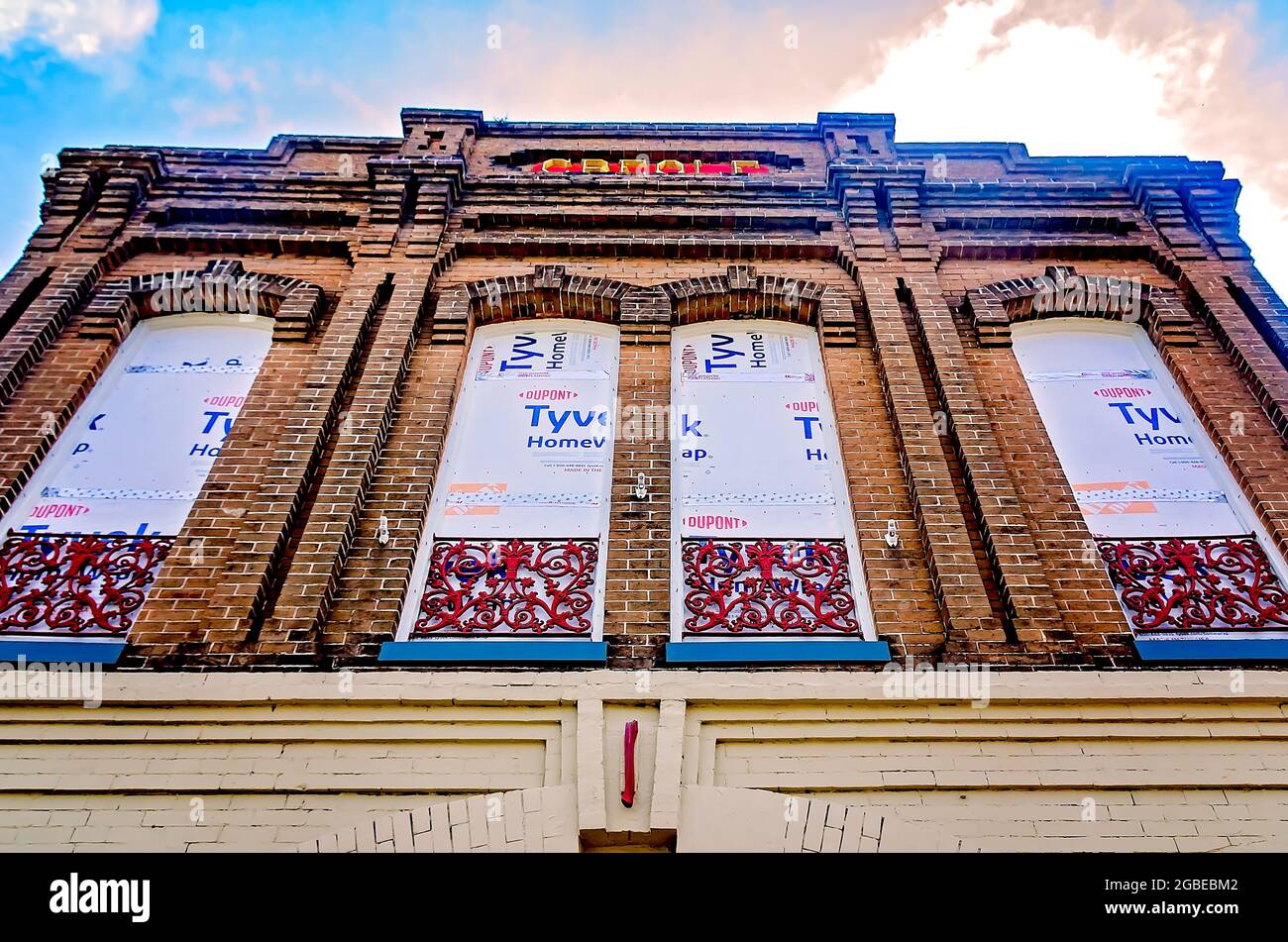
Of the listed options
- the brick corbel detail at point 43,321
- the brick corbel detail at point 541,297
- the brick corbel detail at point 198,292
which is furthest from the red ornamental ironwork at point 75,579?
the brick corbel detail at point 541,297

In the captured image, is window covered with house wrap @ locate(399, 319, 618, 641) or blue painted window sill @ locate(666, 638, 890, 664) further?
window covered with house wrap @ locate(399, 319, 618, 641)

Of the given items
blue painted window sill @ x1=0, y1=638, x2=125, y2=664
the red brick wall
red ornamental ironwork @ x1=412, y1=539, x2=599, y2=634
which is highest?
the red brick wall

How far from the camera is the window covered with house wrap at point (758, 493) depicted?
545cm

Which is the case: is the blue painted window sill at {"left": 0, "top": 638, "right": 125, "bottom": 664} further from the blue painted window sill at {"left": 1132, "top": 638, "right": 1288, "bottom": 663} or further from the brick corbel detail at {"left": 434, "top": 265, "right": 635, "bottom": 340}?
the blue painted window sill at {"left": 1132, "top": 638, "right": 1288, "bottom": 663}

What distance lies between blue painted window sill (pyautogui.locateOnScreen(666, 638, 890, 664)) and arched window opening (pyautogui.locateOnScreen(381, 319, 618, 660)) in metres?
0.51

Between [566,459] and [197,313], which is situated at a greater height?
[197,313]

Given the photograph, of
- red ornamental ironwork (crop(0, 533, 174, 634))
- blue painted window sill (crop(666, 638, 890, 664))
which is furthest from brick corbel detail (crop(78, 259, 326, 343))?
blue painted window sill (crop(666, 638, 890, 664))

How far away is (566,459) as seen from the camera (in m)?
6.54

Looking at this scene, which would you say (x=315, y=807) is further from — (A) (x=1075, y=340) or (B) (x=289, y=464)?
(A) (x=1075, y=340)

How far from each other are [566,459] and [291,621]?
2237mm

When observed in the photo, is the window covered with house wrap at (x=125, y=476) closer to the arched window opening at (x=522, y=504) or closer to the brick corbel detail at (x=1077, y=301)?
the arched window opening at (x=522, y=504)

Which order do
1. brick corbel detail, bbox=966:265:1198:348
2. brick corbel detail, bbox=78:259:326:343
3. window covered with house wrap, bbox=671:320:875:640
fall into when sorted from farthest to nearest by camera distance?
brick corbel detail, bbox=966:265:1198:348 < brick corbel detail, bbox=78:259:326:343 < window covered with house wrap, bbox=671:320:875:640

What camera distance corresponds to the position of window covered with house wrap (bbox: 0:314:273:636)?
216 inches
